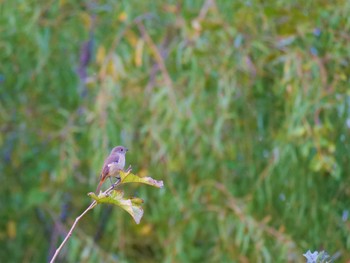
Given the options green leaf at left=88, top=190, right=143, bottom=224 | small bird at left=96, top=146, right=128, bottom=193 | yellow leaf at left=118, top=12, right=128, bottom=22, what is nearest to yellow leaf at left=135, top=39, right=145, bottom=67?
yellow leaf at left=118, top=12, right=128, bottom=22

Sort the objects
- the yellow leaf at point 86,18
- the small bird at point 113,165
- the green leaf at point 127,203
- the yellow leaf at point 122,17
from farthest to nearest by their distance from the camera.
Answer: the yellow leaf at point 86,18, the yellow leaf at point 122,17, the small bird at point 113,165, the green leaf at point 127,203

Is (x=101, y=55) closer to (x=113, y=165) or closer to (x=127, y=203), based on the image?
(x=113, y=165)

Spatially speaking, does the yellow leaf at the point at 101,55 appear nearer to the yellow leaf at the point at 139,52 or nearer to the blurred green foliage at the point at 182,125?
the blurred green foliage at the point at 182,125

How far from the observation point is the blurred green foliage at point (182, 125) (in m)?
3.65

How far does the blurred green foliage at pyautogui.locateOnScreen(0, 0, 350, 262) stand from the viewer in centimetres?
365

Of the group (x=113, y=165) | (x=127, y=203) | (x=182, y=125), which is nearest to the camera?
(x=127, y=203)

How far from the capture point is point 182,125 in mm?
3861

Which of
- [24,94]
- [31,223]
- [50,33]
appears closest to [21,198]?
[31,223]

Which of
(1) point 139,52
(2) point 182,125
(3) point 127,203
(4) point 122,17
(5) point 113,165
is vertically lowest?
(3) point 127,203

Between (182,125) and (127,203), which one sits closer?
(127,203)

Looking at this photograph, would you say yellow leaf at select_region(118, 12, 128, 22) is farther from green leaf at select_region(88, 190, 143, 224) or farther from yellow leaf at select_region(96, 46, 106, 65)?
green leaf at select_region(88, 190, 143, 224)

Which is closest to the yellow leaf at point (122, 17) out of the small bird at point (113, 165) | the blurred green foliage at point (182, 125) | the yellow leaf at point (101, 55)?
the blurred green foliage at point (182, 125)

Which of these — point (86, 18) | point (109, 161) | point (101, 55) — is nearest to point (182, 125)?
point (101, 55)

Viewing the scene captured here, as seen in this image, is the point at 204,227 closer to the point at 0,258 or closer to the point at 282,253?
the point at 282,253
